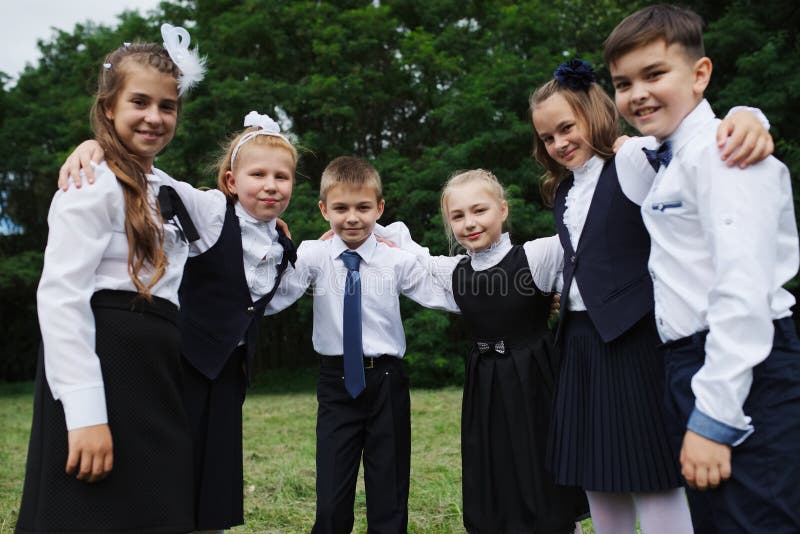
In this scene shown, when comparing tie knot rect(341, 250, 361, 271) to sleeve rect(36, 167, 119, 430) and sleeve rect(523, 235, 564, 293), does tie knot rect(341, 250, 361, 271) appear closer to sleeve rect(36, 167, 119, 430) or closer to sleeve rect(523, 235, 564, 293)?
sleeve rect(523, 235, 564, 293)

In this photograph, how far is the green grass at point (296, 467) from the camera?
3658mm

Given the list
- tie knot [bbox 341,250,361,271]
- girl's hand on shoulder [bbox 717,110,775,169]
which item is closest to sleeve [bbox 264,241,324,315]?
tie knot [bbox 341,250,361,271]

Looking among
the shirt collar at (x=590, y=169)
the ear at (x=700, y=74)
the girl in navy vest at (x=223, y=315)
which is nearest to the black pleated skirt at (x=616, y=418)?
the shirt collar at (x=590, y=169)

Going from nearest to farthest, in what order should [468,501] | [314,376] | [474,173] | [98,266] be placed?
[98,266] → [468,501] → [474,173] → [314,376]

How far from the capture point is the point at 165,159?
12.7m

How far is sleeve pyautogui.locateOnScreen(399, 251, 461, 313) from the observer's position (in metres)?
3.15

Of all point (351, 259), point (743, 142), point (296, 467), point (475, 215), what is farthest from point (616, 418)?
point (296, 467)

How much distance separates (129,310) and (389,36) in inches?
492

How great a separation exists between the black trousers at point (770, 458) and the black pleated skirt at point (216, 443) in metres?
1.68

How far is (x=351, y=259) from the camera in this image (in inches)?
123

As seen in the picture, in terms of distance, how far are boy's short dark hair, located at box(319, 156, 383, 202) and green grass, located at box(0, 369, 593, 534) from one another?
1643 mm

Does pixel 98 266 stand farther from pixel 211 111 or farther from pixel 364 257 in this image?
pixel 211 111

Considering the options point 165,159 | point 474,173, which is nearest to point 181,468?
point 474,173

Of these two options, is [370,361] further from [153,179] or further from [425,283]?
[153,179]
